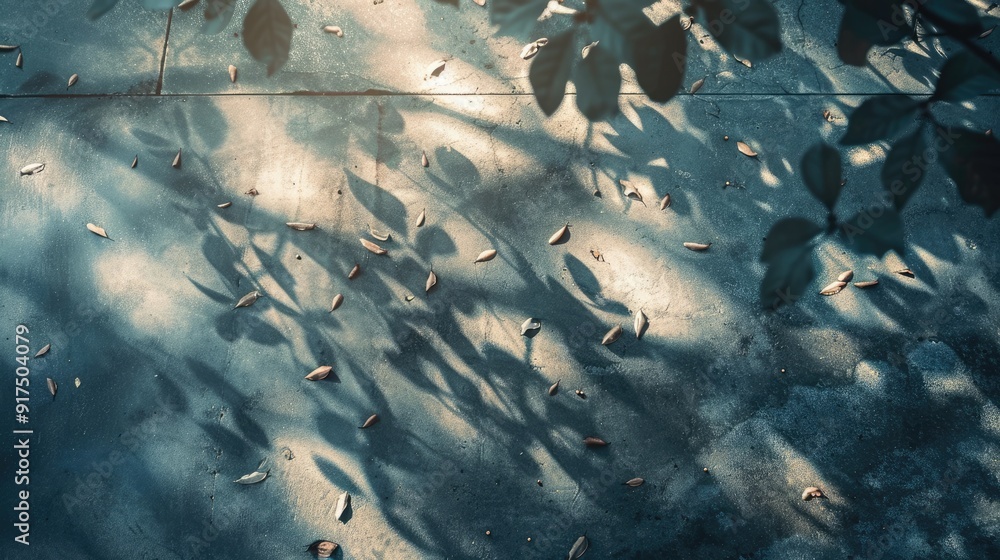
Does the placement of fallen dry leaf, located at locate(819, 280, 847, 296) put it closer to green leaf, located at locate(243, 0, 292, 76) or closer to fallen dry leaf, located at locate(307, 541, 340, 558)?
fallen dry leaf, located at locate(307, 541, 340, 558)

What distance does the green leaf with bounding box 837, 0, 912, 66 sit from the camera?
1.04 metres

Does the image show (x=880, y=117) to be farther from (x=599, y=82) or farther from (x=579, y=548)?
(x=579, y=548)

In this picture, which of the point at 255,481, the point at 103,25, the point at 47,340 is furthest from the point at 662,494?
the point at 103,25

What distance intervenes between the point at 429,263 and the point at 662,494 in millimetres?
2015

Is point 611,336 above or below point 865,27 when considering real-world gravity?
below

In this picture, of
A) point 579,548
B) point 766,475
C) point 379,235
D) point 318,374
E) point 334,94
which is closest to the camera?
point 579,548

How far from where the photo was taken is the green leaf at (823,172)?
0.97 m

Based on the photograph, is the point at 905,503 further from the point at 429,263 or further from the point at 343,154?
the point at 343,154

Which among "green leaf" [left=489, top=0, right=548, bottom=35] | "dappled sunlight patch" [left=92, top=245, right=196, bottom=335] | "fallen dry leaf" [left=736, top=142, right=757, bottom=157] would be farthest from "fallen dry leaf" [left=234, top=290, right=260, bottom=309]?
"green leaf" [left=489, top=0, right=548, bottom=35]

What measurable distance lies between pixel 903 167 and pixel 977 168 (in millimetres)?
128

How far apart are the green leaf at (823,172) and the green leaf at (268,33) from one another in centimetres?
84

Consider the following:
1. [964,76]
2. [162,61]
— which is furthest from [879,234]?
[162,61]

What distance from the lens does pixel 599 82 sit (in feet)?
3.10

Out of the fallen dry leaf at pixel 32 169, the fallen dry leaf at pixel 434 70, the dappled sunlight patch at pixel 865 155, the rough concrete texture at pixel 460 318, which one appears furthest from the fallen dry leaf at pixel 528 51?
the fallen dry leaf at pixel 32 169
